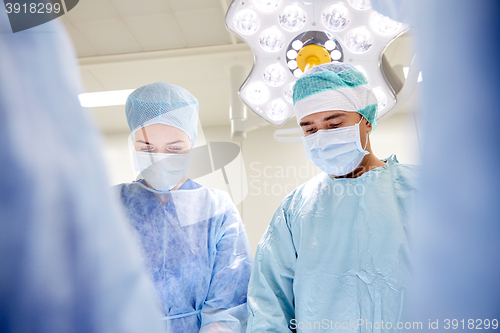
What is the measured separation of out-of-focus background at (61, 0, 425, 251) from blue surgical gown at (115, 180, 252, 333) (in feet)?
0.59

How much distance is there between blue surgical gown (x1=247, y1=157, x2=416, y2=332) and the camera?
Result: 1014 mm

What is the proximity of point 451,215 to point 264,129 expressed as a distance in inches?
43.7

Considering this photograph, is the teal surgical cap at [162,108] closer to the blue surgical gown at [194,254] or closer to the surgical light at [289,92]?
the blue surgical gown at [194,254]

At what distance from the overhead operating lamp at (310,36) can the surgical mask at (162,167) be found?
0.35 metres

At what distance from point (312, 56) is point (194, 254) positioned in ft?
2.75

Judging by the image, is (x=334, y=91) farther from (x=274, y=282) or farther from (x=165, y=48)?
(x=165, y=48)

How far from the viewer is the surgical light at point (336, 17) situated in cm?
123

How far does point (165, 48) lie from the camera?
1.61 meters

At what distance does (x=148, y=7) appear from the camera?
5.05ft

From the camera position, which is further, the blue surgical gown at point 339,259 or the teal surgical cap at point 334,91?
the teal surgical cap at point 334,91

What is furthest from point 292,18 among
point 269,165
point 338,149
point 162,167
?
point 162,167

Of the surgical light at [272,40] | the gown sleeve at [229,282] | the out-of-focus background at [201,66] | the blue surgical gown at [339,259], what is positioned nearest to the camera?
the blue surgical gown at [339,259]

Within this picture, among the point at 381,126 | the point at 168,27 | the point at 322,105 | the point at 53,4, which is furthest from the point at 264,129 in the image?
the point at 53,4

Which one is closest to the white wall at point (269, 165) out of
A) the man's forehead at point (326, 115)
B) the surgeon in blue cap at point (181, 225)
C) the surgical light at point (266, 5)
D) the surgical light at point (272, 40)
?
the surgeon in blue cap at point (181, 225)
